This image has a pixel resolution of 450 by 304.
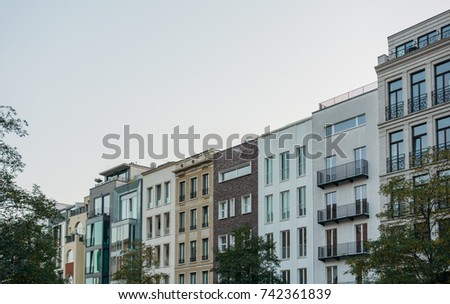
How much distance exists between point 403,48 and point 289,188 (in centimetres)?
1306

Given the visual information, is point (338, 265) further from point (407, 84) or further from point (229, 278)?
point (407, 84)

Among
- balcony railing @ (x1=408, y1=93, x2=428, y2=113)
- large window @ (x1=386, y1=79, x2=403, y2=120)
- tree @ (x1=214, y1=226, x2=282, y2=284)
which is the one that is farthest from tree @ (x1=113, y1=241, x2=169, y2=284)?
balcony railing @ (x1=408, y1=93, x2=428, y2=113)

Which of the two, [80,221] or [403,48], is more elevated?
[403,48]

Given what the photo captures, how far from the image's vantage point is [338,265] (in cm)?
5566

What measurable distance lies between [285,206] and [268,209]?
6.85 feet

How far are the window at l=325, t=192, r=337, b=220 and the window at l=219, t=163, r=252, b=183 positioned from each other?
9.55m

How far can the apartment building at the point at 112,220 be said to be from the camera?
8181cm

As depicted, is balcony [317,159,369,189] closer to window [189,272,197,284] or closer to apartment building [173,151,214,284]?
apartment building [173,151,214,284]

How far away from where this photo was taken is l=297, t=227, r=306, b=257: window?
5900 cm

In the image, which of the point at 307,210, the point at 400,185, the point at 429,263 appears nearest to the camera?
the point at 429,263

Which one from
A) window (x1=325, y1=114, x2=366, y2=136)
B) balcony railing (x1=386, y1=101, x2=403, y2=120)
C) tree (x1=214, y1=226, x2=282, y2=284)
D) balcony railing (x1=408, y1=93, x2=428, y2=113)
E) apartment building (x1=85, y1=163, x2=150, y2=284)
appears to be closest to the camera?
tree (x1=214, y1=226, x2=282, y2=284)

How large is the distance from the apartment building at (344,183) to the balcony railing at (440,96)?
5.08m
